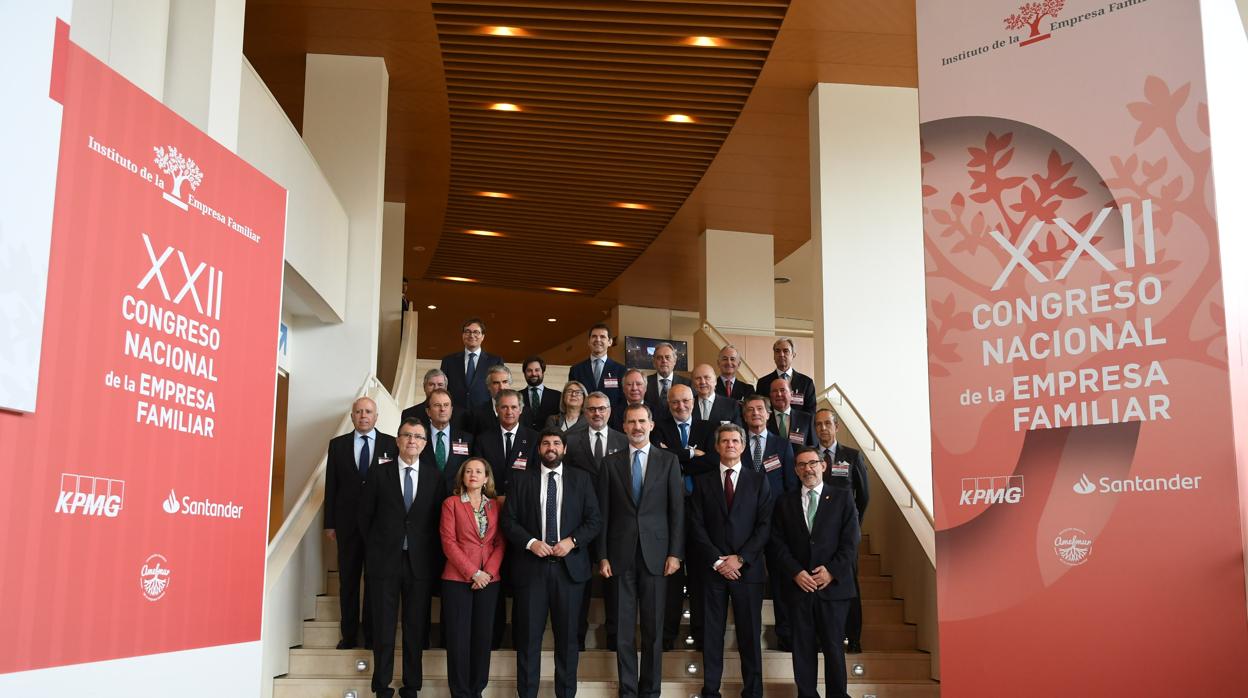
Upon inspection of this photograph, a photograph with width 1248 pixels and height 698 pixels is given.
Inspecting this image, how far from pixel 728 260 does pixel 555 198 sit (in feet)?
7.91

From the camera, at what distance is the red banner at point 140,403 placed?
3.06m

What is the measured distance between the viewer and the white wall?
9.44 m

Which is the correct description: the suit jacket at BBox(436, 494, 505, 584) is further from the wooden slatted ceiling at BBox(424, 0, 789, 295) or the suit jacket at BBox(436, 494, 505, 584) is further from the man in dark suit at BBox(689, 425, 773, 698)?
the wooden slatted ceiling at BBox(424, 0, 789, 295)

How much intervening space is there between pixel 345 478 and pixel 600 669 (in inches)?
75.5

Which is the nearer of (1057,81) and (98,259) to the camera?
(98,259)

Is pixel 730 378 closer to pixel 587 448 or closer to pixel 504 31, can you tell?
pixel 587 448

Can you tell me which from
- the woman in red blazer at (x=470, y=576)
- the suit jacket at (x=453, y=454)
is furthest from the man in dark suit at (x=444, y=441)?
the woman in red blazer at (x=470, y=576)

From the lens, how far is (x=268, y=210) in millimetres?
4262

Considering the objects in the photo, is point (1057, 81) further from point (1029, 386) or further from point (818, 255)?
point (818, 255)

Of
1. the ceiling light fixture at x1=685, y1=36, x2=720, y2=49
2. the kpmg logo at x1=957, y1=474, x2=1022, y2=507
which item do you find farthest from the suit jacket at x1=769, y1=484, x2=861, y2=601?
the ceiling light fixture at x1=685, y1=36, x2=720, y2=49

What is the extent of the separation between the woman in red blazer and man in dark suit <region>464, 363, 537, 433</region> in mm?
1093

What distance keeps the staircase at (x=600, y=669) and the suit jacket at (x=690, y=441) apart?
1012 millimetres

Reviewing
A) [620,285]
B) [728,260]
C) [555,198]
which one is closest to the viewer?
[555,198]

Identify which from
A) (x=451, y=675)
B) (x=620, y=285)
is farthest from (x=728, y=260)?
(x=451, y=675)
